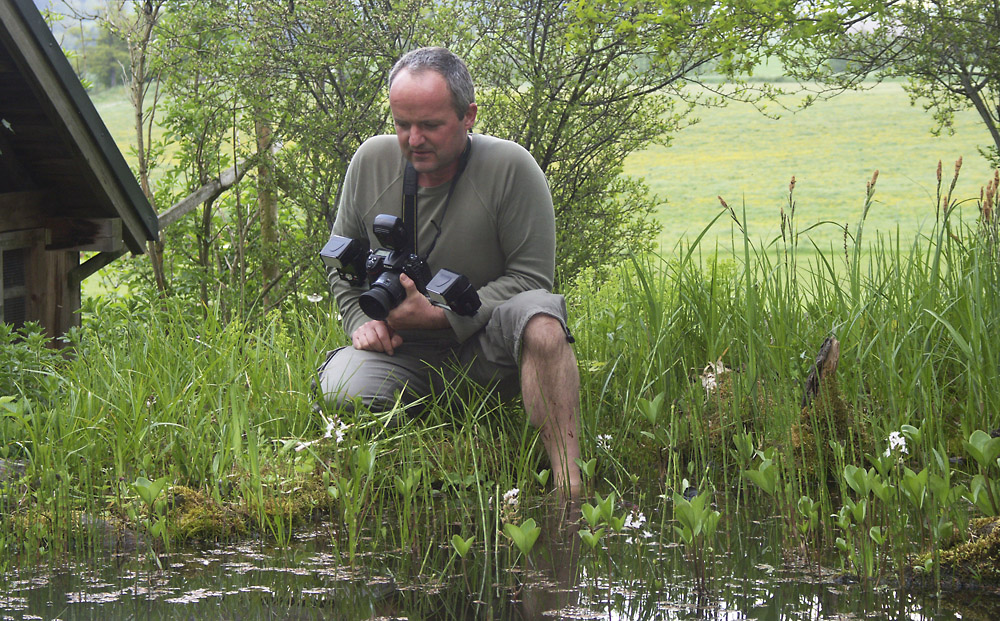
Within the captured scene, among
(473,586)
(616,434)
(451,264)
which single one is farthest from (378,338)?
(473,586)

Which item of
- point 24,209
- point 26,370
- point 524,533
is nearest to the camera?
point 524,533

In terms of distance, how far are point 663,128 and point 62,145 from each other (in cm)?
402

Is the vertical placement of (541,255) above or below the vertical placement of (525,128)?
below

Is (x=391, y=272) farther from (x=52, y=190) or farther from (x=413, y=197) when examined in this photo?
(x=52, y=190)

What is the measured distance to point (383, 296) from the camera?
12.3 ft

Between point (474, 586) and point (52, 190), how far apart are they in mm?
4546

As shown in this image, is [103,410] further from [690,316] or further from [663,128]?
[663,128]

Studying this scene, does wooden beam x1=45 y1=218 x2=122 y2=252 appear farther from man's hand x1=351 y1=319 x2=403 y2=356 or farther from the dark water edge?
the dark water edge

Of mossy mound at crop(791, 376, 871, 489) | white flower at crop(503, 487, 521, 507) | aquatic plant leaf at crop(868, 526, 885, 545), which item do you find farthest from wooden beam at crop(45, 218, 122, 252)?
aquatic plant leaf at crop(868, 526, 885, 545)

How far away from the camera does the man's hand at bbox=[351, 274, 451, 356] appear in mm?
3822

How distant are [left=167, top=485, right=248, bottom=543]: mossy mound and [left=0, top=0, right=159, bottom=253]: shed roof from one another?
8.92 ft

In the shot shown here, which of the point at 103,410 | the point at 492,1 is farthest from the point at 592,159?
the point at 103,410

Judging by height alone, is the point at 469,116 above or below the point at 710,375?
above

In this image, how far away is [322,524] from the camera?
3432 mm
